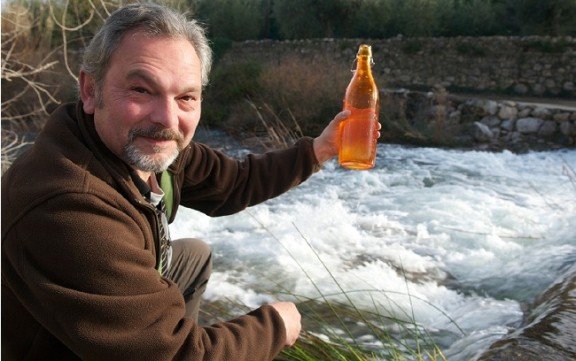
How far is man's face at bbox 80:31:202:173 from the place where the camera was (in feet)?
5.27

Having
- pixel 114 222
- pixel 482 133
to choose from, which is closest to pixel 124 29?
pixel 114 222

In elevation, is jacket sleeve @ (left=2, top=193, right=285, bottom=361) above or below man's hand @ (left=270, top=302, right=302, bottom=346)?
above

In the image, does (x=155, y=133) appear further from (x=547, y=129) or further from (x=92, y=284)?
(x=547, y=129)

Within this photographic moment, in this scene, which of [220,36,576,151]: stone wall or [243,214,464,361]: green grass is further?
[220,36,576,151]: stone wall

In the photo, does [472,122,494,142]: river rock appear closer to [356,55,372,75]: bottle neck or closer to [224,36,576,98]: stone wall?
[224,36,576,98]: stone wall

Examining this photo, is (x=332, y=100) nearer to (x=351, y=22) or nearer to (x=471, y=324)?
(x=471, y=324)

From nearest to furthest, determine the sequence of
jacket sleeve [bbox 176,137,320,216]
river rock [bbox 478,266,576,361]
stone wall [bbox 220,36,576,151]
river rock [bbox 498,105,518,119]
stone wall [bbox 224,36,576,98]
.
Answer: river rock [bbox 478,266,576,361] → jacket sleeve [bbox 176,137,320,216] → stone wall [bbox 220,36,576,151] → river rock [bbox 498,105,518,119] → stone wall [bbox 224,36,576,98]

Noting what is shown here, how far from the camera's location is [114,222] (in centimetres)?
141

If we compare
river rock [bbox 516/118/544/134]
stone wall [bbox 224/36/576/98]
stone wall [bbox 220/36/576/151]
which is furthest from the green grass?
stone wall [bbox 224/36/576/98]

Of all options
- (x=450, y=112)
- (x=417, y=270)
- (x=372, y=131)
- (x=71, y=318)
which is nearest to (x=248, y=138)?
(x=450, y=112)

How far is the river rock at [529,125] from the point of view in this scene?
11.3 meters

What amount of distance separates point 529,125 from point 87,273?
1131cm

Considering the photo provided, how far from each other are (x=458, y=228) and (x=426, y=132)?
5.59 metres

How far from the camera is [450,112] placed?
40.1 feet
